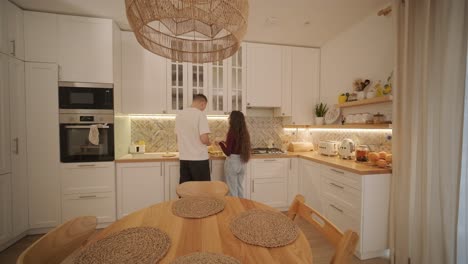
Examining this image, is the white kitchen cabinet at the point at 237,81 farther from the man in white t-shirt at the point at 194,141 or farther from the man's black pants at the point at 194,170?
the man's black pants at the point at 194,170

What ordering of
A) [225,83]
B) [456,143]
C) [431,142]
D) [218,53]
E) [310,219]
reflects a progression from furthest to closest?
[225,83]
[431,142]
[456,143]
[218,53]
[310,219]

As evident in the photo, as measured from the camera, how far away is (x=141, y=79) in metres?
2.58

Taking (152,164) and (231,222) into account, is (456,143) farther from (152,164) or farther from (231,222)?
(152,164)

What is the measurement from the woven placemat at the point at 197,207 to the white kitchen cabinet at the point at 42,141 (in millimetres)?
1886

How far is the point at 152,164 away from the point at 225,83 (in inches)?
58.1

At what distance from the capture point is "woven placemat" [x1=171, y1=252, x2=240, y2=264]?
0.68 meters

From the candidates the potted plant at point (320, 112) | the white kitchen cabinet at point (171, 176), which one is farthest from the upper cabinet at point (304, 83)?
the white kitchen cabinet at point (171, 176)

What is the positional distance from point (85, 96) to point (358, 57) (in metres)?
3.29

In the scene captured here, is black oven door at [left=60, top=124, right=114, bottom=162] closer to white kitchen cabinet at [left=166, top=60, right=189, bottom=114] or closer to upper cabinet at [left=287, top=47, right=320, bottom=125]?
white kitchen cabinet at [left=166, top=60, right=189, bottom=114]

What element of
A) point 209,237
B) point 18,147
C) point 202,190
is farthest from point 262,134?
point 18,147

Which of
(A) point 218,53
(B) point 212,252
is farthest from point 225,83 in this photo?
(B) point 212,252

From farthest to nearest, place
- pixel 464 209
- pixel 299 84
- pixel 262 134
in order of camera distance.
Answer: pixel 262 134, pixel 299 84, pixel 464 209

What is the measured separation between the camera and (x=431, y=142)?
4.75 feet

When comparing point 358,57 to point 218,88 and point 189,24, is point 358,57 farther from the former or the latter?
point 189,24
